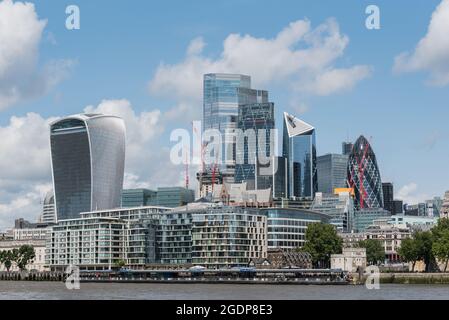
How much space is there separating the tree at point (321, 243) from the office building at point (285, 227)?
34.4 ft

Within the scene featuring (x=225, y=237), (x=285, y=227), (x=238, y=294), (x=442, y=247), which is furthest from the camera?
(x=285, y=227)

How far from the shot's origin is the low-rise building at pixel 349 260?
519 ft

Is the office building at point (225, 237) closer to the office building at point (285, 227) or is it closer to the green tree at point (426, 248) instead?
the office building at point (285, 227)

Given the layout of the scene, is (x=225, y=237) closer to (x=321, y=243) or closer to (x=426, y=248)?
(x=321, y=243)

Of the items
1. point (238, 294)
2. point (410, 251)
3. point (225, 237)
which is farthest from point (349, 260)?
point (238, 294)

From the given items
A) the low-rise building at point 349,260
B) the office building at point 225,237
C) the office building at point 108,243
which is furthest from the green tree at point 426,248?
the office building at point 108,243

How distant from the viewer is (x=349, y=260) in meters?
160

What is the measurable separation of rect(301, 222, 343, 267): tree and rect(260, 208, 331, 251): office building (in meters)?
10.5

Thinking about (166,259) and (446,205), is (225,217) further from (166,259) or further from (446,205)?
(446,205)

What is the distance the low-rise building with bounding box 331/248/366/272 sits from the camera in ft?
519

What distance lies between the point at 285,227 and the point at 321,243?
746 inches

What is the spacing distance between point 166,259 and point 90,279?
25185mm
